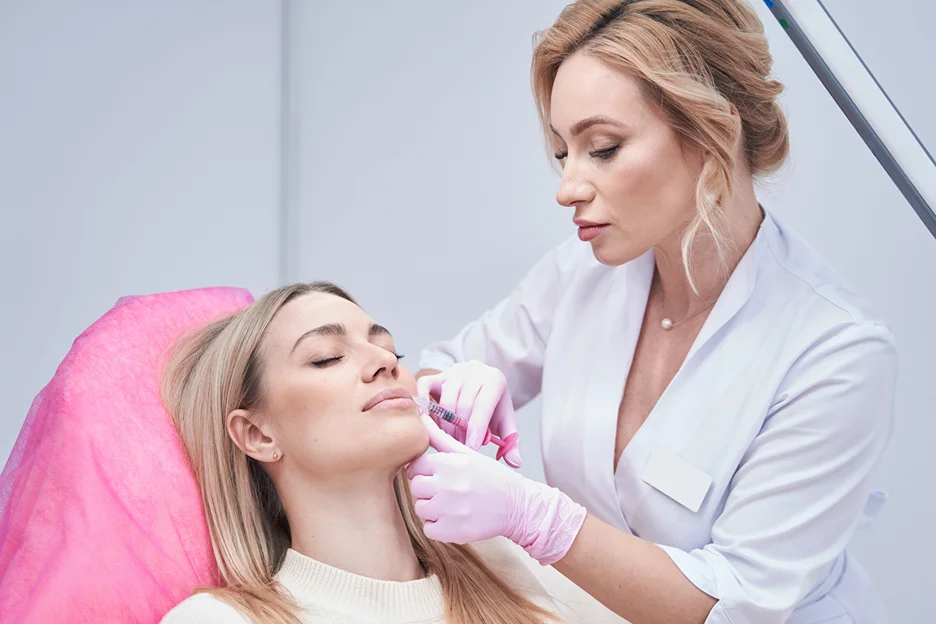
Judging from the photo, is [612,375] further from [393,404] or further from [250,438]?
[250,438]

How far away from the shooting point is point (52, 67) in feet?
6.84

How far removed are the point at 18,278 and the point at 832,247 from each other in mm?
1857

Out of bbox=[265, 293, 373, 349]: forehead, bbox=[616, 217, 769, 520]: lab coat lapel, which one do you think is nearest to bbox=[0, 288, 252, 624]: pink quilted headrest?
bbox=[265, 293, 373, 349]: forehead

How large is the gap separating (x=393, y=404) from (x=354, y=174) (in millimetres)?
1454

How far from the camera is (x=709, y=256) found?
1630 millimetres

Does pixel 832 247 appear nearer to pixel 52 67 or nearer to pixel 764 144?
pixel 764 144

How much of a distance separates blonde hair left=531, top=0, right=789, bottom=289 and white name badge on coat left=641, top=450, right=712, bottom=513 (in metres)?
0.32

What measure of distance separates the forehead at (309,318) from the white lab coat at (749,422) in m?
0.40

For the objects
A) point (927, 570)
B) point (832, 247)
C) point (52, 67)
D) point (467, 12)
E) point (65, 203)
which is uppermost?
point (467, 12)

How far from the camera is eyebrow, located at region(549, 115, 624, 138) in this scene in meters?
1.47

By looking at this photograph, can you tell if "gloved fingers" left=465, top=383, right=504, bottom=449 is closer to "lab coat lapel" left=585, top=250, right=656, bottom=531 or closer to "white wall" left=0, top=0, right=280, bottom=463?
"lab coat lapel" left=585, top=250, right=656, bottom=531

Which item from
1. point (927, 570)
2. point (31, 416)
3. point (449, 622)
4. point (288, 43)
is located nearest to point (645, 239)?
point (449, 622)

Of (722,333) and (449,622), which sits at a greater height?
(722,333)

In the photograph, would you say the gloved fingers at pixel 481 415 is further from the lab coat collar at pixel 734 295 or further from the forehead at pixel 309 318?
the lab coat collar at pixel 734 295
